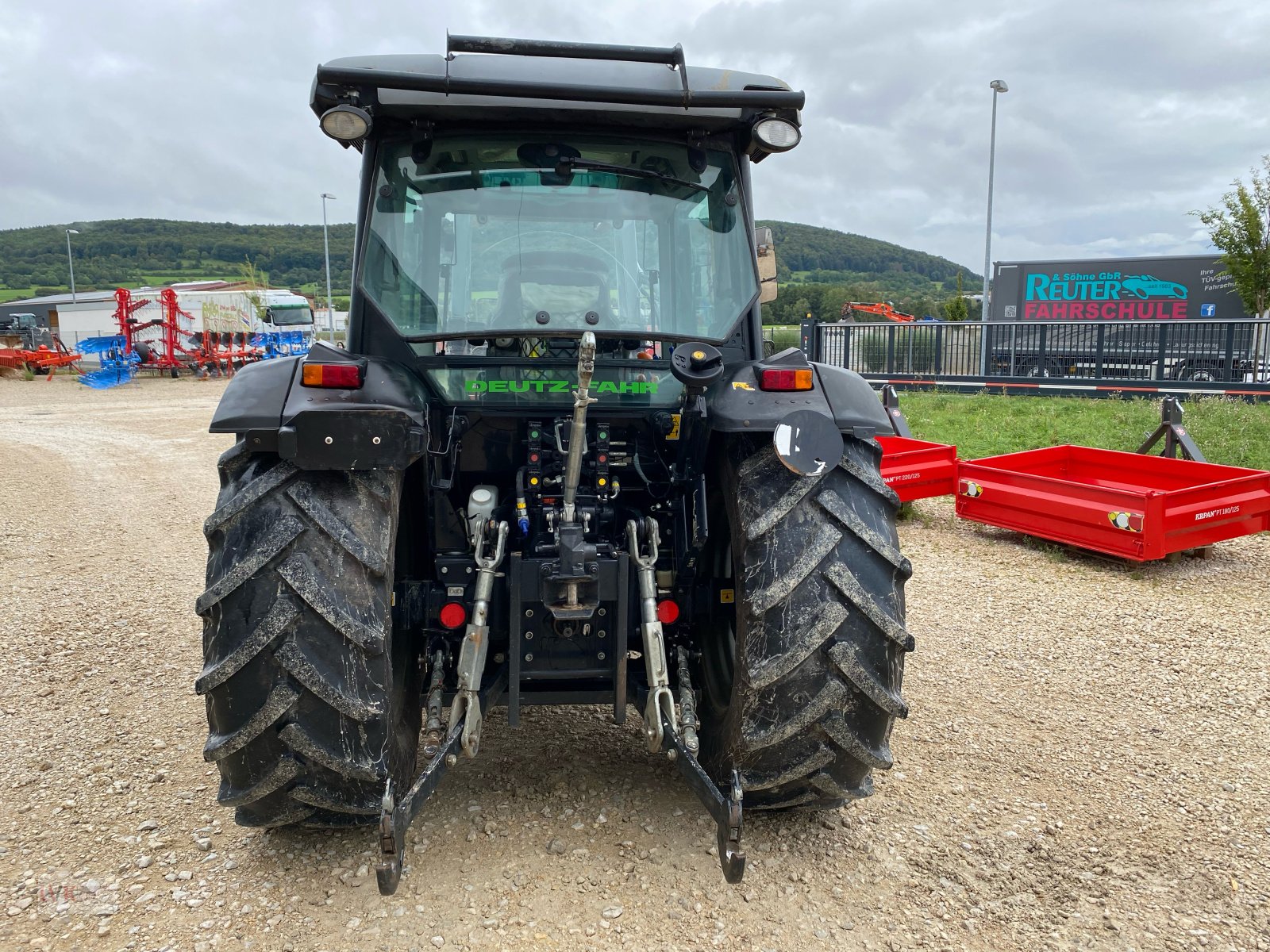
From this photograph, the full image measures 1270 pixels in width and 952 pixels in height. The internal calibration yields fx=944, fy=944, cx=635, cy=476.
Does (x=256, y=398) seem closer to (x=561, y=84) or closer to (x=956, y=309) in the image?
(x=561, y=84)

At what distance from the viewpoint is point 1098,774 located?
357cm

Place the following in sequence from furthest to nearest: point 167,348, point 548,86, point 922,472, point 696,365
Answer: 1. point 167,348
2. point 922,472
3. point 548,86
4. point 696,365

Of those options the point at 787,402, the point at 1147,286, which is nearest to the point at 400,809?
the point at 787,402

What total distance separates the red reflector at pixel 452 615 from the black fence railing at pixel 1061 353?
1429 centimetres

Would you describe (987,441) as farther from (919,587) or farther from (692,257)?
(692,257)

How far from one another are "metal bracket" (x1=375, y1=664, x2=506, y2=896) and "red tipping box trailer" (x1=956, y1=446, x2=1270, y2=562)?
16.4 feet


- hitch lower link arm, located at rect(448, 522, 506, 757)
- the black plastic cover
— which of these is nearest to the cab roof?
the black plastic cover

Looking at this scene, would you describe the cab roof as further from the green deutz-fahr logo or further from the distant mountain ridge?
the distant mountain ridge

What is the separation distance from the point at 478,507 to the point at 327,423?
2.01 ft

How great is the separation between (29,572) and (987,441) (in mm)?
10048

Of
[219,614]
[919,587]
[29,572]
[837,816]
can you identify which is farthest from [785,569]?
[29,572]

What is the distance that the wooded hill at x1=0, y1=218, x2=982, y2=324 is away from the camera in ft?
176

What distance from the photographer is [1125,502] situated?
6.24 metres

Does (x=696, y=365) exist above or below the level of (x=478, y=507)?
above
